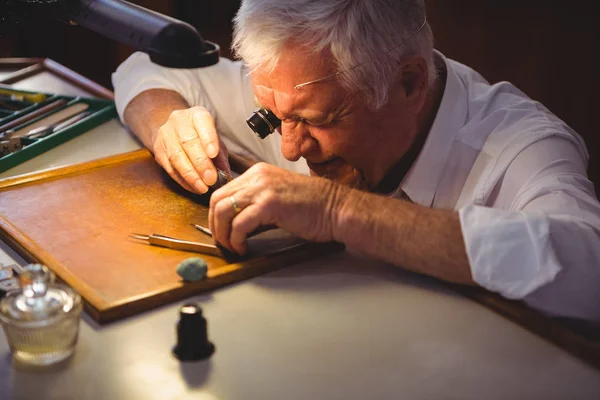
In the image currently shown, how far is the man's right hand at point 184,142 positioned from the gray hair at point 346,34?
0.27 m

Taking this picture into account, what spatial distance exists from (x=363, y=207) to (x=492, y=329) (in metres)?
0.36

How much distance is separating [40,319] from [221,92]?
58.3 inches

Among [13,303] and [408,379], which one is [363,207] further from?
[13,303]

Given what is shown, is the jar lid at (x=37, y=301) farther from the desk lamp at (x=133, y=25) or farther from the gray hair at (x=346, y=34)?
the gray hair at (x=346, y=34)

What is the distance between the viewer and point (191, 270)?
146cm

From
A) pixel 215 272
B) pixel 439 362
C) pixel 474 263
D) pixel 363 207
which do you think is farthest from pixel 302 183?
pixel 439 362

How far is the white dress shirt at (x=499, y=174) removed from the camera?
1.42 meters

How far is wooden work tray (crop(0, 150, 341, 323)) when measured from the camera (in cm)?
145

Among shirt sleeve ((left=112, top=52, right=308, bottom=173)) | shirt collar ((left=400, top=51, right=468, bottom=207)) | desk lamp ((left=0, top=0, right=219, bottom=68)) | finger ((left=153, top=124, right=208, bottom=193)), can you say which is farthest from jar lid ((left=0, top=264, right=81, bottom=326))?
shirt sleeve ((left=112, top=52, right=308, bottom=173))

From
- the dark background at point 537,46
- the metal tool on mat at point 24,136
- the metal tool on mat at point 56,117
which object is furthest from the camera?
the dark background at point 537,46

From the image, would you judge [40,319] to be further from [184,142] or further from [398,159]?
[398,159]

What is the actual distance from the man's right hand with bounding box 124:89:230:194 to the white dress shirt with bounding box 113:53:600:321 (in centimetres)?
19

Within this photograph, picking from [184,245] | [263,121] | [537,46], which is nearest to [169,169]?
[263,121]

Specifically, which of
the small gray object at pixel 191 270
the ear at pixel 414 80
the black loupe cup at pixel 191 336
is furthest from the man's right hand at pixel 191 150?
the black loupe cup at pixel 191 336
